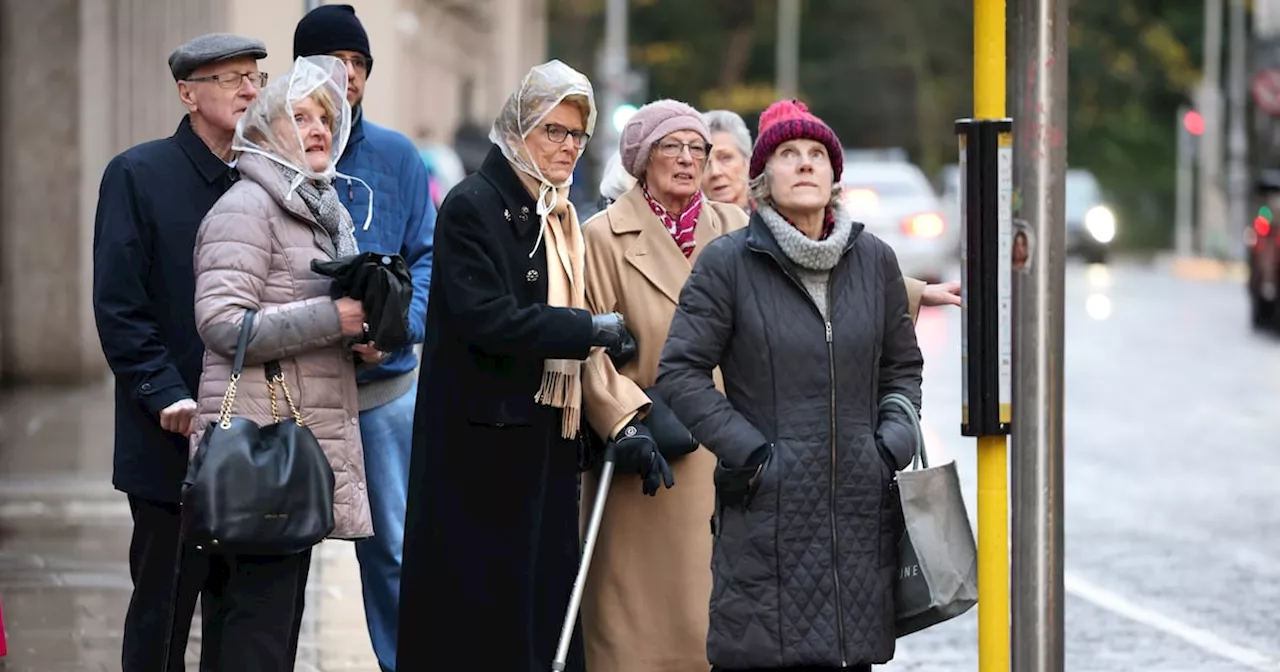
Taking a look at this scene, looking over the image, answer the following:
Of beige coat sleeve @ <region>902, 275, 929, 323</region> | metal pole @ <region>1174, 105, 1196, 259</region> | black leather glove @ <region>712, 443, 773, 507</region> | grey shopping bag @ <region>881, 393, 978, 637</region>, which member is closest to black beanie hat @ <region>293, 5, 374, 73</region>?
beige coat sleeve @ <region>902, 275, 929, 323</region>

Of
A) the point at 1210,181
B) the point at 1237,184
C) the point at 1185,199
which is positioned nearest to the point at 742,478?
the point at 1237,184

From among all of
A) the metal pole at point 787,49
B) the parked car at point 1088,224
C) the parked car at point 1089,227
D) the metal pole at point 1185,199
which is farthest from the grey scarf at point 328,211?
the metal pole at point 787,49

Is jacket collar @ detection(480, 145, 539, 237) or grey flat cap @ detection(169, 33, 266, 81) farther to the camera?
grey flat cap @ detection(169, 33, 266, 81)

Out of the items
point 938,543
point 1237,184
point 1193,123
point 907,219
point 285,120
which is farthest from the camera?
point 1193,123

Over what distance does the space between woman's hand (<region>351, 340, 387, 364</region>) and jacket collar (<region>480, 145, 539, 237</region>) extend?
490mm

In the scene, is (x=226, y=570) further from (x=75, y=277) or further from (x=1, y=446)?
(x=75, y=277)

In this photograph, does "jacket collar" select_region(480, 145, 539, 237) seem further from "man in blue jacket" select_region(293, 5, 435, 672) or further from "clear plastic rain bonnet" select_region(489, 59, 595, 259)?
"man in blue jacket" select_region(293, 5, 435, 672)

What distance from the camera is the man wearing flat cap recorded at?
6.21m

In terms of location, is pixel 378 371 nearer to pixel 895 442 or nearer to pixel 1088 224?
pixel 895 442

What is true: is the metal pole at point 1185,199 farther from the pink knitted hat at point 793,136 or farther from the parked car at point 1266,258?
the pink knitted hat at point 793,136

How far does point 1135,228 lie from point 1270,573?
51672 millimetres

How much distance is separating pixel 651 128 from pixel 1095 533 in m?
5.03

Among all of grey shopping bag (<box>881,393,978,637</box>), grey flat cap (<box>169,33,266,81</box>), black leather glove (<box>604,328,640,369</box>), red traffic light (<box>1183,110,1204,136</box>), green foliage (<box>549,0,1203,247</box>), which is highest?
green foliage (<box>549,0,1203,247</box>)

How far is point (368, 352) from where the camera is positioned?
5.97 meters
